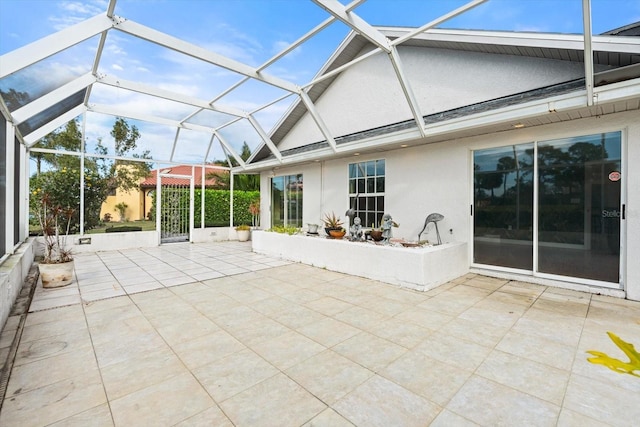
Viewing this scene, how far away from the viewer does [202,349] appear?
9.87 ft

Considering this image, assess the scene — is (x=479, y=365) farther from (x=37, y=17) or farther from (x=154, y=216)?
(x=154, y=216)

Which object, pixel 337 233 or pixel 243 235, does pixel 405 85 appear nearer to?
pixel 337 233

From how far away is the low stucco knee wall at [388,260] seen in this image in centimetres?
504

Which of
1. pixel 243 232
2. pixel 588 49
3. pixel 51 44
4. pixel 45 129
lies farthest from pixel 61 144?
pixel 588 49

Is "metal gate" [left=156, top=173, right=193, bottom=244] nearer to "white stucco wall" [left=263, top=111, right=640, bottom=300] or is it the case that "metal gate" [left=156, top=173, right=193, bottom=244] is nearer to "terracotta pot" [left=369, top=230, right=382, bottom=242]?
"white stucco wall" [left=263, top=111, right=640, bottom=300]

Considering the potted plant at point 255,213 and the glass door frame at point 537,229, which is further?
the potted plant at point 255,213

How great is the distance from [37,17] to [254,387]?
18.7ft

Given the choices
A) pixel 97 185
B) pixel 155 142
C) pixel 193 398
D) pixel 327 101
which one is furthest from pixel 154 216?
pixel 193 398

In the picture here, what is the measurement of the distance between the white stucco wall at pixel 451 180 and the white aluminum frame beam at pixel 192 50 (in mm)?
3147

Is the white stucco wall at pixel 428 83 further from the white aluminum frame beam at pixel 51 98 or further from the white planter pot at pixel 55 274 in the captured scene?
the white planter pot at pixel 55 274

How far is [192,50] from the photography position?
5387mm

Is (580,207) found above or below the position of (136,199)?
below

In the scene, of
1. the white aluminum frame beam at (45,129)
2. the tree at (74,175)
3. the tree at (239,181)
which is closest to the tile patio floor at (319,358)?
the white aluminum frame beam at (45,129)

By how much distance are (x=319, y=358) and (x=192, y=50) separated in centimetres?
553
